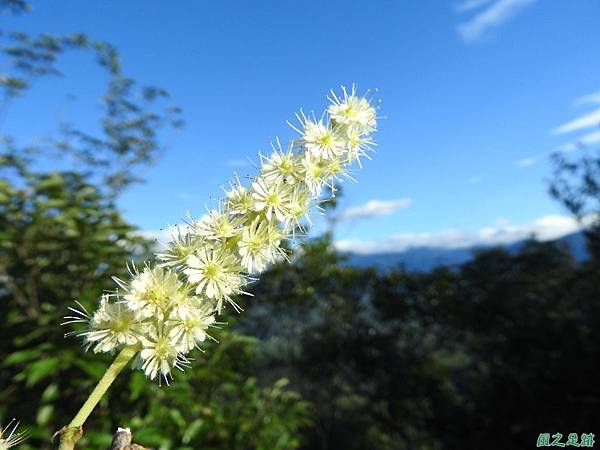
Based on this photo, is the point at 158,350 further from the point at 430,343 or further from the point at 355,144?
the point at 430,343

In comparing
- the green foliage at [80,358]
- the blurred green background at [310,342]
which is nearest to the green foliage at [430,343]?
the blurred green background at [310,342]

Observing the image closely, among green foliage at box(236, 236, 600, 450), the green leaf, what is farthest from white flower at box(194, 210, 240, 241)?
green foliage at box(236, 236, 600, 450)

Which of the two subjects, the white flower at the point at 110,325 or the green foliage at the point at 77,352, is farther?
the green foliage at the point at 77,352

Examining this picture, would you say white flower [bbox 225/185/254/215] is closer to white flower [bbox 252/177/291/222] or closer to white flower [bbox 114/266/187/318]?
white flower [bbox 252/177/291/222]

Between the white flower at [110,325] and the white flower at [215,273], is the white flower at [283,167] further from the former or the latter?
the white flower at [110,325]

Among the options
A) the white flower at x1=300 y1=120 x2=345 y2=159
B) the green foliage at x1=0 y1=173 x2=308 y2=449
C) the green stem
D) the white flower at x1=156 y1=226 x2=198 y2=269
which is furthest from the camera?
the green foliage at x1=0 y1=173 x2=308 y2=449

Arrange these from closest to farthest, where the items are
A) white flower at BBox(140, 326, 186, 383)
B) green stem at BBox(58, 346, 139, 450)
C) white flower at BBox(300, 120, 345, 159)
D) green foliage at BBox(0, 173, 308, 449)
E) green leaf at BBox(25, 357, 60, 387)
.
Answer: green stem at BBox(58, 346, 139, 450), white flower at BBox(140, 326, 186, 383), white flower at BBox(300, 120, 345, 159), green leaf at BBox(25, 357, 60, 387), green foliage at BBox(0, 173, 308, 449)

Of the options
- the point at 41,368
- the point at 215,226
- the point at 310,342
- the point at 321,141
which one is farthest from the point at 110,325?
the point at 310,342
